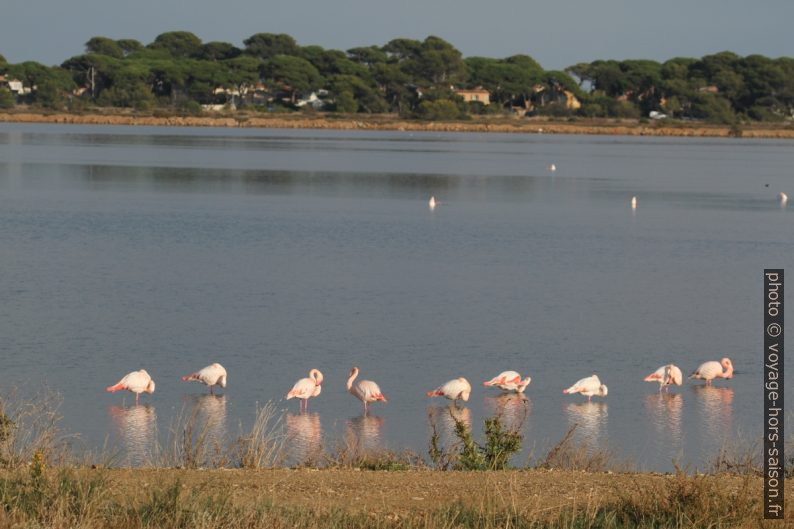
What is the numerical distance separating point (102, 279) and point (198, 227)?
776 cm

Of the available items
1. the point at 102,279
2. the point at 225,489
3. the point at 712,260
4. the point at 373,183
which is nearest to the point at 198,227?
the point at 102,279

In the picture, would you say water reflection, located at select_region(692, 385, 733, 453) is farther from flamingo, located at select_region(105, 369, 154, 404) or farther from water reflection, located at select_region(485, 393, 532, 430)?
flamingo, located at select_region(105, 369, 154, 404)

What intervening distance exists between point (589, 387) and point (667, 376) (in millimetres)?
1058

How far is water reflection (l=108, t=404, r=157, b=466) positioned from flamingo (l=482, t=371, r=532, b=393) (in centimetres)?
302

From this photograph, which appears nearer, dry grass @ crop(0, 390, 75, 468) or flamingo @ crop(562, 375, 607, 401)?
dry grass @ crop(0, 390, 75, 468)

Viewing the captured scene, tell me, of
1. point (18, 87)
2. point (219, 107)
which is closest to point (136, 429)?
point (219, 107)

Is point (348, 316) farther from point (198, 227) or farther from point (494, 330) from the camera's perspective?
point (198, 227)

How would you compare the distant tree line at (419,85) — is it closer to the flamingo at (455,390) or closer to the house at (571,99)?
the house at (571,99)

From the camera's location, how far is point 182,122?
333 feet

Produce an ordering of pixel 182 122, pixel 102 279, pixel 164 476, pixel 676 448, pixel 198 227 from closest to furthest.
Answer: pixel 164 476 < pixel 676 448 < pixel 102 279 < pixel 198 227 < pixel 182 122

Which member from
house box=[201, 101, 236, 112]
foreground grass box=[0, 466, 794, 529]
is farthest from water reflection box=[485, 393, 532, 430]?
house box=[201, 101, 236, 112]

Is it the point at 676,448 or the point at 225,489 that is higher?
the point at 225,489

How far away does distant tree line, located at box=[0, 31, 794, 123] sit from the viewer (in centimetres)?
11206

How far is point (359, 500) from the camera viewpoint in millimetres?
6867
